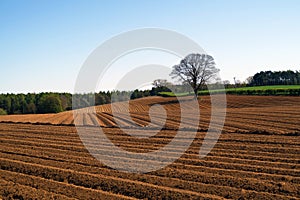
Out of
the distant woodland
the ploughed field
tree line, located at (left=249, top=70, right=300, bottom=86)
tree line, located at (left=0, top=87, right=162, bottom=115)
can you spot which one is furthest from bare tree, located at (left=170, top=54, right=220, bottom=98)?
tree line, located at (left=249, top=70, right=300, bottom=86)

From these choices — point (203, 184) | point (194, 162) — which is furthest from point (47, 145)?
point (203, 184)

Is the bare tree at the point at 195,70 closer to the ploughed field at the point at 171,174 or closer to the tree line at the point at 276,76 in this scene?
the ploughed field at the point at 171,174

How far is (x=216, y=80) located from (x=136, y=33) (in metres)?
36.0

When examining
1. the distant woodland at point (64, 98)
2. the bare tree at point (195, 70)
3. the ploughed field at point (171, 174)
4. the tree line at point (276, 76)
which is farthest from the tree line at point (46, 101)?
the ploughed field at point (171, 174)

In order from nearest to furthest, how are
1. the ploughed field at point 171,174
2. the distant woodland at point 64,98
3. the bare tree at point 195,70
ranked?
1. the ploughed field at point 171,174
2. the bare tree at point 195,70
3. the distant woodland at point 64,98

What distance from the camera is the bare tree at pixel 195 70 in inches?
1777

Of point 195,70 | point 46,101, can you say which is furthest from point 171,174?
point 46,101

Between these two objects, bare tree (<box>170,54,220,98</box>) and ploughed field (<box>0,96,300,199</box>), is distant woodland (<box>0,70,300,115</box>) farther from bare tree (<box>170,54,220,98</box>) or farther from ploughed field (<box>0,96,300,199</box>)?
ploughed field (<box>0,96,300,199</box>)

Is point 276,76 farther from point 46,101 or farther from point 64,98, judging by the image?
point 46,101

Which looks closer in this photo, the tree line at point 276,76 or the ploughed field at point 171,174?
the ploughed field at point 171,174

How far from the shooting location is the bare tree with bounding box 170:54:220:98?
45125 mm

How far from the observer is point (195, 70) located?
4509 cm

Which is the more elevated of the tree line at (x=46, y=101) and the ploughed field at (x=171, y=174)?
the tree line at (x=46, y=101)

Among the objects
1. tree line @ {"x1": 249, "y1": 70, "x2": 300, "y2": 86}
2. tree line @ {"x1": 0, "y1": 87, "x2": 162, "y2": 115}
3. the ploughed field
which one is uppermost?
tree line @ {"x1": 249, "y1": 70, "x2": 300, "y2": 86}
